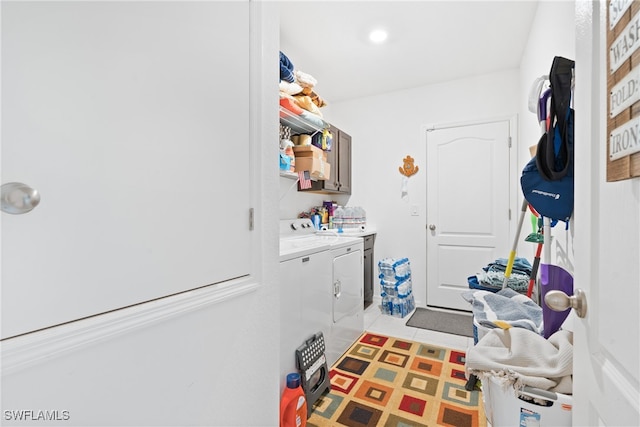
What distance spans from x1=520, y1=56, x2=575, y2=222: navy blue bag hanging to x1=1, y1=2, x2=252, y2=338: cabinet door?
48.0 inches

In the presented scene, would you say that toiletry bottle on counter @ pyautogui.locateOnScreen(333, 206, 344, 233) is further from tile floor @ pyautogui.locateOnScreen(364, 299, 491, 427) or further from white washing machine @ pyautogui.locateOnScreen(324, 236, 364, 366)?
tile floor @ pyautogui.locateOnScreen(364, 299, 491, 427)

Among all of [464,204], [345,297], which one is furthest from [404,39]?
[345,297]

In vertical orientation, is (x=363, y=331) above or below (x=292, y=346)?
below

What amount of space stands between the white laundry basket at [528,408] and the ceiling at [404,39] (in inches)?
96.2

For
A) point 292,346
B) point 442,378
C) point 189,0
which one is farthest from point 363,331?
point 189,0

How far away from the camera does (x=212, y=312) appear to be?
0.85 metres

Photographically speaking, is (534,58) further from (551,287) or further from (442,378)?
(442,378)

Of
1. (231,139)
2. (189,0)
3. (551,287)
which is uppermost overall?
(189,0)

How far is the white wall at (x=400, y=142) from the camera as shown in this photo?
3.26 meters

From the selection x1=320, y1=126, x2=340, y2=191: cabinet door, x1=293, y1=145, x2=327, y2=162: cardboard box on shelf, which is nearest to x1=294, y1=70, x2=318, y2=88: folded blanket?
x1=293, y1=145, x2=327, y2=162: cardboard box on shelf

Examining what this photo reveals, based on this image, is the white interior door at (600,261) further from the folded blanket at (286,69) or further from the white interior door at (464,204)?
the white interior door at (464,204)

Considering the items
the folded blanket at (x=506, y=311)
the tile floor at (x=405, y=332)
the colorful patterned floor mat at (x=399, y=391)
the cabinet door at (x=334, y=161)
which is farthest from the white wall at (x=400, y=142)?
the folded blanket at (x=506, y=311)

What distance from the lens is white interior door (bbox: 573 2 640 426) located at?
1.43 ft

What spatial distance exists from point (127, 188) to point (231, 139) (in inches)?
14.1
